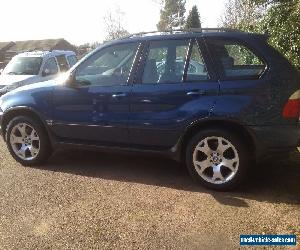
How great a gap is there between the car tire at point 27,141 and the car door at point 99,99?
407 millimetres

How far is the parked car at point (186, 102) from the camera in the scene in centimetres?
421

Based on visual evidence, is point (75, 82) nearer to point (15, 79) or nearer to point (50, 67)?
point (15, 79)

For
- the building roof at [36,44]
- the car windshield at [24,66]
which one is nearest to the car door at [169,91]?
the car windshield at [24,66]

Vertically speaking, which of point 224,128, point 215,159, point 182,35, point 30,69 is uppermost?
point 182,35

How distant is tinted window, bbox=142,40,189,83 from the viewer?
462cm

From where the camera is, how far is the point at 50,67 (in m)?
10.6

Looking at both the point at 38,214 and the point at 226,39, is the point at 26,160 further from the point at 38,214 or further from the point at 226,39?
the point at 226,39

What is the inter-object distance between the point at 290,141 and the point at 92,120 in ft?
8.33

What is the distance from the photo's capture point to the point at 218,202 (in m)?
4.23

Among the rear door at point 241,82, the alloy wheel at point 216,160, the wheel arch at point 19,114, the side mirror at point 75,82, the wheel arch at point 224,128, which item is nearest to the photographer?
the rear door at point 241,82

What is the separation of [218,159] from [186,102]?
0.79m

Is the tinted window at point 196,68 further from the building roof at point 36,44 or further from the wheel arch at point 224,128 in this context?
the building roof at point 36,44

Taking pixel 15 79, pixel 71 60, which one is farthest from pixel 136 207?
pixel 71 60

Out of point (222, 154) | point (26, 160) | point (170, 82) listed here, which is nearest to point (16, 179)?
point (26, 160)
